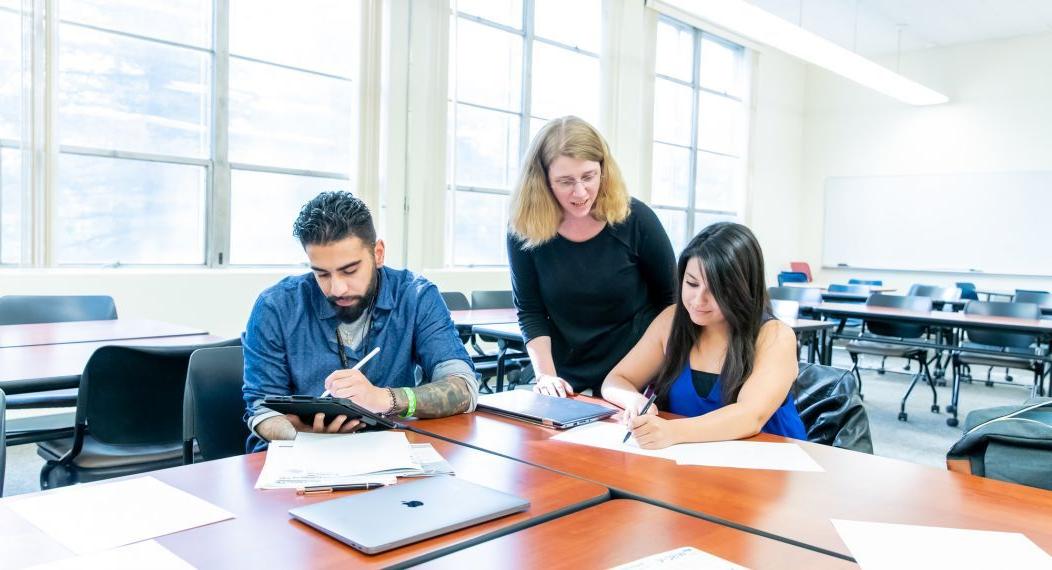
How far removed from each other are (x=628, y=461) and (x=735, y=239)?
2.21 feet

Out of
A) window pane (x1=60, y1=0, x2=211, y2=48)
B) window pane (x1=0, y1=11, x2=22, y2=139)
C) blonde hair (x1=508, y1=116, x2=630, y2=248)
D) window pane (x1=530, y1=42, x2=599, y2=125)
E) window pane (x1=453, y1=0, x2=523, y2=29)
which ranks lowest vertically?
blonde hair (x1=508, y1=116, x2=630, y2=248)

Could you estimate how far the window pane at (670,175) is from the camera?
28.0ft

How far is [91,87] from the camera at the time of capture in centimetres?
440

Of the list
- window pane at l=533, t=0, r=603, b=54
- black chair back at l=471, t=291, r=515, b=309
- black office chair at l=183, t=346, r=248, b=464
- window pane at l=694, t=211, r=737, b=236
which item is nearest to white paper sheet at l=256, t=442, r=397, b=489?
black office chair at l=183, t=346, r=248, b=464

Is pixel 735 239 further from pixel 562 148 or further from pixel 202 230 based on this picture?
pixel 202 230

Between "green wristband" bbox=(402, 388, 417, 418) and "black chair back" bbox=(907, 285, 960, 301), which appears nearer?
"green wristband" bbox=(402, 388, 417, 418)

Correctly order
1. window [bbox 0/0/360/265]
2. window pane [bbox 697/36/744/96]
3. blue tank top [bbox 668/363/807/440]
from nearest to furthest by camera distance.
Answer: blue tank top [bbox 668/363/807/440] → window [bbox 0/0/360/265] → window pane [bbox 697/36/744/96]

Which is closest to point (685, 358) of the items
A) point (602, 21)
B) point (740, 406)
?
point (740, 406)

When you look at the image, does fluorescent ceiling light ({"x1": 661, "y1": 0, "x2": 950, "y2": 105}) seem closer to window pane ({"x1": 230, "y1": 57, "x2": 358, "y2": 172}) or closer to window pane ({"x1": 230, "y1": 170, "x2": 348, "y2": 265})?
window pane ({"x1": 230, "y1": 57, "x2": 358, "y2": 172})

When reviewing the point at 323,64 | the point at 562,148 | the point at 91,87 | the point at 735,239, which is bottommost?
the point at 735,239

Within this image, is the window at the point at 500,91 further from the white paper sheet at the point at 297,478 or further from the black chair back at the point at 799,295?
the white paper sheet at the point at 297,478

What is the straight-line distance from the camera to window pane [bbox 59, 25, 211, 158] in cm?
434

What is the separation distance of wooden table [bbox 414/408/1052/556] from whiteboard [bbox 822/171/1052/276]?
9.08 m

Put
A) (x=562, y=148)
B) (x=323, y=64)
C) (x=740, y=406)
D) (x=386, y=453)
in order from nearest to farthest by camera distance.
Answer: (x=386, y=453), (x=740, y=406), (x=562, y=148), (x=323, y=64)
